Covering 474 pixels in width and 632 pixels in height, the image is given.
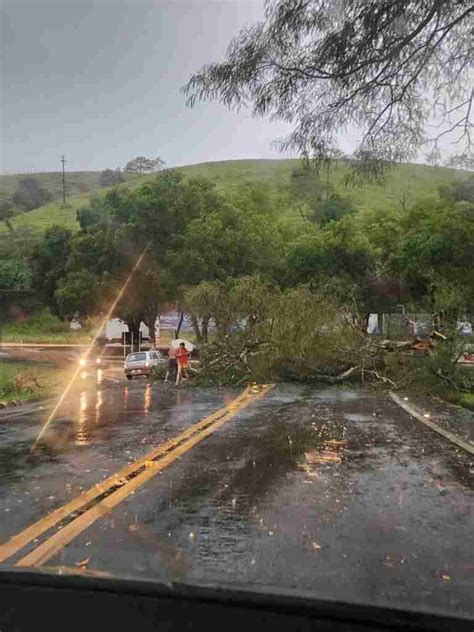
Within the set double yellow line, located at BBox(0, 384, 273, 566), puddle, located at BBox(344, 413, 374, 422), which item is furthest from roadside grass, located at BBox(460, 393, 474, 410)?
double yellow line, located at BBox(0, 384, 273, 566)

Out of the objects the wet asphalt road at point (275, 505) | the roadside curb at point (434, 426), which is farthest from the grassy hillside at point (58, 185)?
the wet asphalt road at point (275, 505)

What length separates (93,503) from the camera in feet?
19.7

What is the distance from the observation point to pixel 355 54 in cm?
812

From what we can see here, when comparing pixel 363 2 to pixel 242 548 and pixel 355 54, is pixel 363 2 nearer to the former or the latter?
pixel 355 54

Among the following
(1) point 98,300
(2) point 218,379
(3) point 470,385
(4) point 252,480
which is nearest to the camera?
(4) point 252,480

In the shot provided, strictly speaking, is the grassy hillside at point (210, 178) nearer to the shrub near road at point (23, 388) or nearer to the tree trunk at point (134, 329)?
the tree trunk at point (134, 329)

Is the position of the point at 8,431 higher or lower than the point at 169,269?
lower

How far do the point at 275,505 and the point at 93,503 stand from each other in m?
1.63

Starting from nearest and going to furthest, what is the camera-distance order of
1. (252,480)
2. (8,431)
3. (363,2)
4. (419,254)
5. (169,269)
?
1. (252,480)
2. (363,2)
3. (8,431)
4. (419,254)
5. (169,269)

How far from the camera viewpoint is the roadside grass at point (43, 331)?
230 ft

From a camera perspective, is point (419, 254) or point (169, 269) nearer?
point (419, 254)

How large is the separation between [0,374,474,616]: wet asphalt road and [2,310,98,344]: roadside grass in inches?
2338

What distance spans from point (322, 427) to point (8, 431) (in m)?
5.24

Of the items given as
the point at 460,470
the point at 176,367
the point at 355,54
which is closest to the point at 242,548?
the point at 460,470
